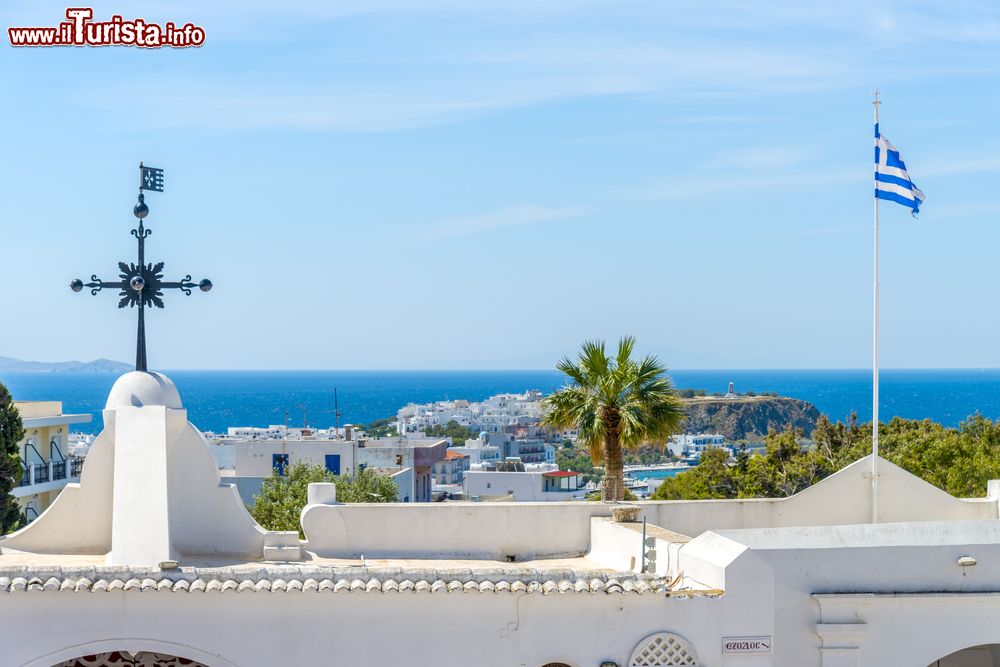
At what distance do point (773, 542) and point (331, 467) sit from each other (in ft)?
154

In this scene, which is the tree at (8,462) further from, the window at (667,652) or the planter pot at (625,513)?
the window at (667,652)

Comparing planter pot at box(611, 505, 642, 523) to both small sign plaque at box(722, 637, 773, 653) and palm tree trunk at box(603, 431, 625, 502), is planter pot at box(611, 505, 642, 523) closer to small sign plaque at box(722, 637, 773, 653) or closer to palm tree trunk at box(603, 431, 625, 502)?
palm tree trunk at box(603, 431, 625, 502)

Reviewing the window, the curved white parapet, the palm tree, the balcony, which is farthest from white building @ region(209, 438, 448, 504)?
the window

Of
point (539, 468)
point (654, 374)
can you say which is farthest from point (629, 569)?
point (539, 468)

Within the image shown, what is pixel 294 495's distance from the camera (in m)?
36.0

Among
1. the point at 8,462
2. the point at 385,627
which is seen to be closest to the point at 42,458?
the point at 8,462

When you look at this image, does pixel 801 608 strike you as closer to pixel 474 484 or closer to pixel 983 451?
pixel 983 451

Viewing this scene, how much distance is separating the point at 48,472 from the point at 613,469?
33.5 meters

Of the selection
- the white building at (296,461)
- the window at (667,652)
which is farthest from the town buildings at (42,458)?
the window at (667,652)

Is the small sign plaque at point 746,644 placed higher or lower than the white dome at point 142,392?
lower

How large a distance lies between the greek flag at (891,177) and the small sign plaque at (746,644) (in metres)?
8.41

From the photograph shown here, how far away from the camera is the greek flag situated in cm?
1920

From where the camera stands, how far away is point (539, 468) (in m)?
103

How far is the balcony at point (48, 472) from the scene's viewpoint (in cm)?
4550
